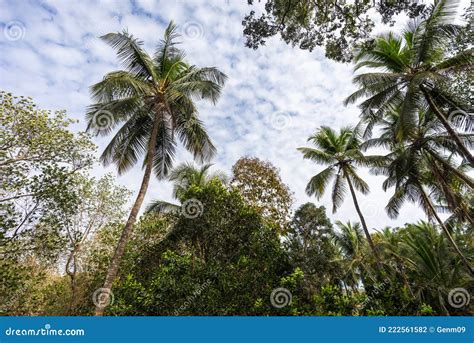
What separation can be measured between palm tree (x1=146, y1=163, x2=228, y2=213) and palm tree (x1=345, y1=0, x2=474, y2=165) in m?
9.71

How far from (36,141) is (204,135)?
6.67 m

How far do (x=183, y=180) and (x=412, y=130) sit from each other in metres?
12.6

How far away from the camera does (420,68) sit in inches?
502

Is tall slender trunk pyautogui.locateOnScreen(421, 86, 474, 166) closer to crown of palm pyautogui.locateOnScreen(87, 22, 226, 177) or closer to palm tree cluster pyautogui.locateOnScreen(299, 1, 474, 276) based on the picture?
palm tree cluster pyautogui.locateOnScreen(299, 1, 474, 276)

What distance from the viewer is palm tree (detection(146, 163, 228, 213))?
1758 cm

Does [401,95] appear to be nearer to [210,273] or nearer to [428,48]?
[428,48]

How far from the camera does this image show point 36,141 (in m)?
11.8

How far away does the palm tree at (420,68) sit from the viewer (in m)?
11.7

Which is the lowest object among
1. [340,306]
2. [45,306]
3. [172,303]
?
[340,306]

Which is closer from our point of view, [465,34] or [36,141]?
[465,34]

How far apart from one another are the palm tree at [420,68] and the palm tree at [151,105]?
693 centimetres

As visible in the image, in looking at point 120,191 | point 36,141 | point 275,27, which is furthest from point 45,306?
point 275,27

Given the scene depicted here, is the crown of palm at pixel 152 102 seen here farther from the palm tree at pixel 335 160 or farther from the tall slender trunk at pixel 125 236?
the palm tree at pixel 335 160

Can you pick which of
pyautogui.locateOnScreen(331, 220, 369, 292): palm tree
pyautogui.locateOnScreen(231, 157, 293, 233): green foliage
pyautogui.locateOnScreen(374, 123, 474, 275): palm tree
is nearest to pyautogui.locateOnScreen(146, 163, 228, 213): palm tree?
pyautogui.locateOnScreen(231, 157, 293, 233): green foliage
